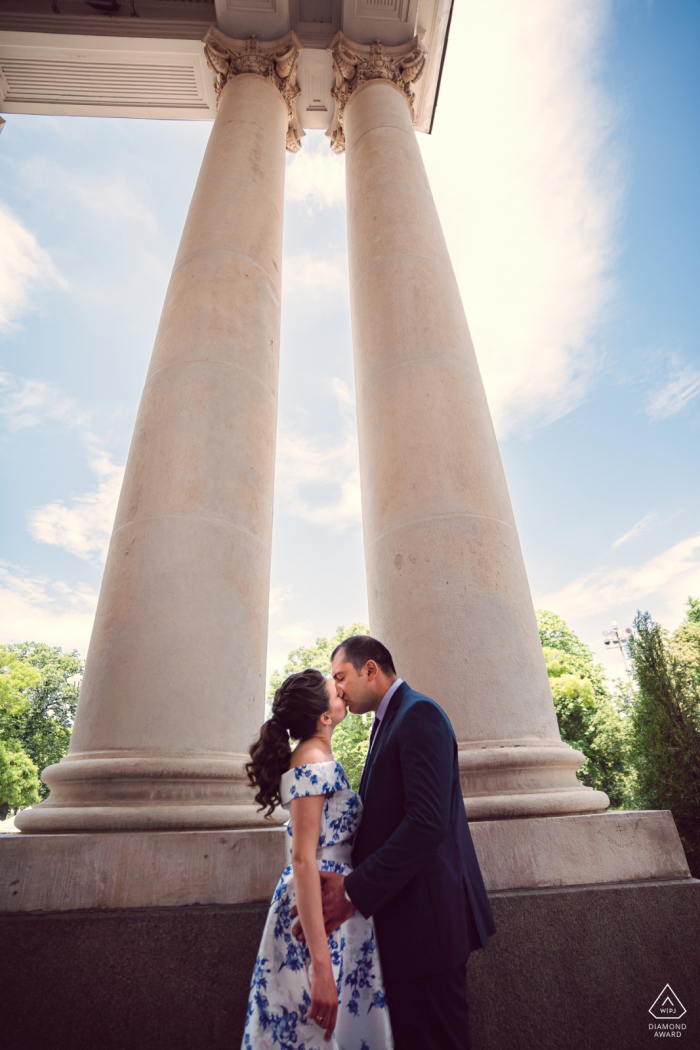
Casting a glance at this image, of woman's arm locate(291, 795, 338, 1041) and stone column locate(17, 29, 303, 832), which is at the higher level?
stone column locate(17, 29, 303, 832)

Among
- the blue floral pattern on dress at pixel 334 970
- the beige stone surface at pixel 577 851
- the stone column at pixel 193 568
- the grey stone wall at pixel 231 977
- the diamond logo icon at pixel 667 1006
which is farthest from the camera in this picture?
the stone column at pixel 193 568

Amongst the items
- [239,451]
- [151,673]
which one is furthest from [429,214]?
[151,673]

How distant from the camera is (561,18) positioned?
3999 inches

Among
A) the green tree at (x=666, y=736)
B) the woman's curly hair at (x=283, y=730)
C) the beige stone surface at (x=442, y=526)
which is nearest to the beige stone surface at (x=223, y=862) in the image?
the beige stone surface at (x=442, y=526)

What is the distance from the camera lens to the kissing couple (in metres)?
14.0

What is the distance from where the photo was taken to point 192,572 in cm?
2997

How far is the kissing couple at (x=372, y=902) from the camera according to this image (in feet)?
46.0

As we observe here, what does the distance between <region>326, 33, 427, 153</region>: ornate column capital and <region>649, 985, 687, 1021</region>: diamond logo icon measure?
83.5 meters

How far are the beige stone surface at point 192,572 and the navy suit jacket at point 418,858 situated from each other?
1144 centimetres

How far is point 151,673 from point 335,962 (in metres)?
15.8

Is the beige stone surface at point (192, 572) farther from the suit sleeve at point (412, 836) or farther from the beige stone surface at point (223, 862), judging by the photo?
the suit sleeve at point (412, 836)

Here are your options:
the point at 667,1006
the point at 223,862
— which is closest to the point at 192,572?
the point at 223,862

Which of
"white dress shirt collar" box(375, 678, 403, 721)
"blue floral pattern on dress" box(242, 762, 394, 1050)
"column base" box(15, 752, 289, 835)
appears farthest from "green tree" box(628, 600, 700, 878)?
"blue floral pattern on dress" box(242, 762, 394, 1050)

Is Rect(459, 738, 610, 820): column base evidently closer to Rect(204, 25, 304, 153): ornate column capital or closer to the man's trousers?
the man's trousers
